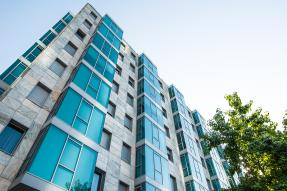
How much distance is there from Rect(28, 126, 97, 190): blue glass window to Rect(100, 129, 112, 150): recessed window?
3.15m

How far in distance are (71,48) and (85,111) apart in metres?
7.63

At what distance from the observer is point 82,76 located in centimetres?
1619

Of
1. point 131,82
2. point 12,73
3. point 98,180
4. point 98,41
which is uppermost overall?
point 131,82

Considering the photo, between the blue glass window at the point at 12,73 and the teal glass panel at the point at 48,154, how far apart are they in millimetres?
9619

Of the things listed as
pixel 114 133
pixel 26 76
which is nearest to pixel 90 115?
pixel 114 133

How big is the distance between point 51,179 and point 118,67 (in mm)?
16456

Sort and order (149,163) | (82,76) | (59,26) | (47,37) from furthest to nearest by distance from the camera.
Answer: (59,26)
(47,37)
(149,163)
(82,76)

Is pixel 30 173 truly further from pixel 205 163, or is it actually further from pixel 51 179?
pixel 205 163

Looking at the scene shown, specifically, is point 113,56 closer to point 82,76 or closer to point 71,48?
point 71,48

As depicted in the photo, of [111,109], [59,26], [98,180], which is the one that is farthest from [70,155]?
[59,26]

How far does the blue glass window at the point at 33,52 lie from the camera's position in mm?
21333

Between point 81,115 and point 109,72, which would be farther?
point 109,72

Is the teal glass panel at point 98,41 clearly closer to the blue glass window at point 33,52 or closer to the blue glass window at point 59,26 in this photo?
the blue glass window at point 59,26

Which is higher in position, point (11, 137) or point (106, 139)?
point (106, 139)
